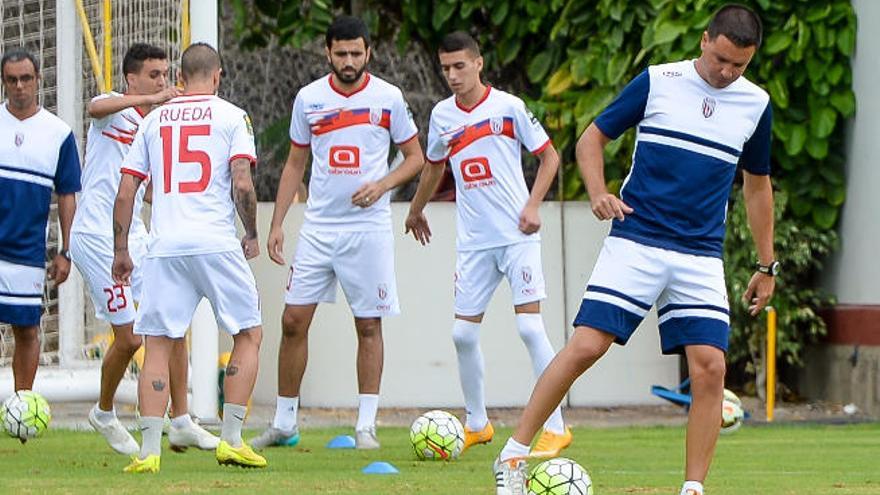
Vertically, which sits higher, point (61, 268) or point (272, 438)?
point (61, 268)

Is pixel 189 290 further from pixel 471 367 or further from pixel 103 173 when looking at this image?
pixel 471 367

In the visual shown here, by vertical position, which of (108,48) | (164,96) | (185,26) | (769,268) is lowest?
(769,268)

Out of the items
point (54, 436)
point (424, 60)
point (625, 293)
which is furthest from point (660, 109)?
point (424, 60)

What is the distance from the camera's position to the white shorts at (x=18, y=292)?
10.6m

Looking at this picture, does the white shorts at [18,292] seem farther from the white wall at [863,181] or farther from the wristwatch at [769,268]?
the white wall at [863,181]

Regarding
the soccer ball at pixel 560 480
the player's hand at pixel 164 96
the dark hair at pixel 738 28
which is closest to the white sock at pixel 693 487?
the soccer ball at pixel 560 480

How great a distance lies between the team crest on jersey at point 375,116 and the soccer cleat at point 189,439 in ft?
6.38

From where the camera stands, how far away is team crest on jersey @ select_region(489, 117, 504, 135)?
34.8 ft

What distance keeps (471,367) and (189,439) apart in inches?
63.4

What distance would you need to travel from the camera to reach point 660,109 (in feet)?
24.4

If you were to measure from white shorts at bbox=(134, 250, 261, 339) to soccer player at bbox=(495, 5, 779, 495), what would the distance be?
1986mm

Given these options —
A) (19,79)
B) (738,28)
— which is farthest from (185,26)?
(738,28)

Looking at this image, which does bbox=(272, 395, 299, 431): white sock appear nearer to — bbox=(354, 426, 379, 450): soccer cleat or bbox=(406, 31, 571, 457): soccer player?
bbox=(354, 426, 379, 450): soccer cleat

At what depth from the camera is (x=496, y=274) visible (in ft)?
35.2
